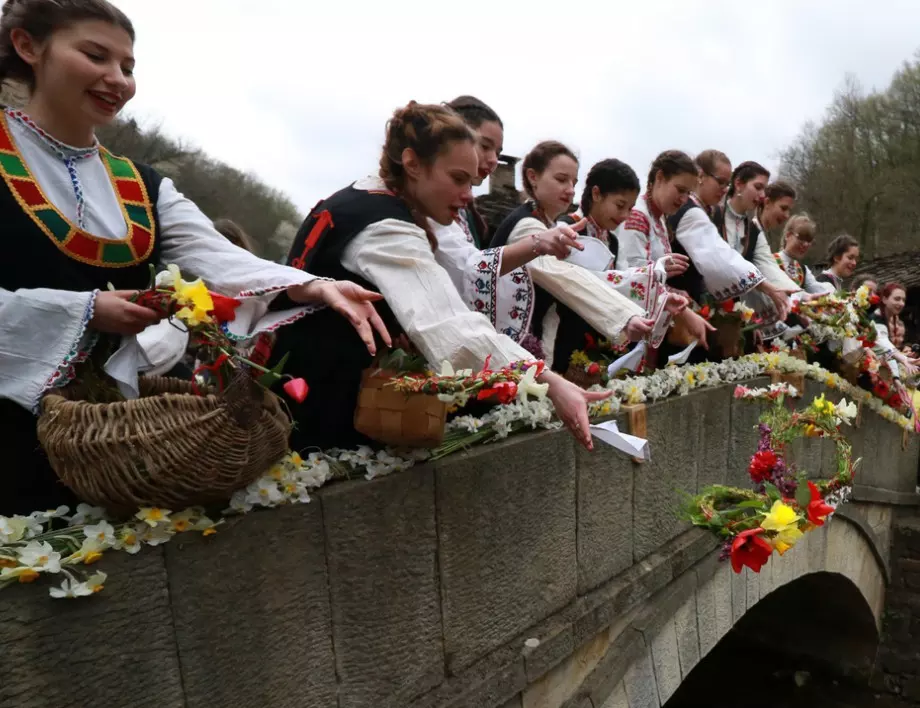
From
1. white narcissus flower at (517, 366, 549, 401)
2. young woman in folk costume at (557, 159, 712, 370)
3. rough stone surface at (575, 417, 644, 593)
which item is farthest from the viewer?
young woman in folk costume at (557, 159, 712, 370)

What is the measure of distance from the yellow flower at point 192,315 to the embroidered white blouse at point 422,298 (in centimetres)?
62

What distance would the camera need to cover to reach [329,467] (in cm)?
182

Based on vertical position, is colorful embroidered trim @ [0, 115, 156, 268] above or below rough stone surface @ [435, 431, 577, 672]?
above

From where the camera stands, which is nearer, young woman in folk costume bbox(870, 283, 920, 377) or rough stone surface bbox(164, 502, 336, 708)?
rough stone surface bbox(164, 502, 336, 708)

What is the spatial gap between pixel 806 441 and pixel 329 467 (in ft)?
14.6

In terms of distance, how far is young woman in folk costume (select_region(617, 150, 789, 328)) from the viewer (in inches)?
156

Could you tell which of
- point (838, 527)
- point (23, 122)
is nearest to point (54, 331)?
point (23, 122)

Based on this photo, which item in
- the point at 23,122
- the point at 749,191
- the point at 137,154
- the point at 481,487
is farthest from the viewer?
the point at 137,154

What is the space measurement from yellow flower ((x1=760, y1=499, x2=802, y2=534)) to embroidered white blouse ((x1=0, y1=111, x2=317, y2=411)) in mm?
1823

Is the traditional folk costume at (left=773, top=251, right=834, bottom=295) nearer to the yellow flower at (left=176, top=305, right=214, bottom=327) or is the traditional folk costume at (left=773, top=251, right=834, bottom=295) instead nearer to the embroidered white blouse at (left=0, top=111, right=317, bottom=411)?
the embroidered white blouse at (left=0, top=111, right=317, bottom=411)

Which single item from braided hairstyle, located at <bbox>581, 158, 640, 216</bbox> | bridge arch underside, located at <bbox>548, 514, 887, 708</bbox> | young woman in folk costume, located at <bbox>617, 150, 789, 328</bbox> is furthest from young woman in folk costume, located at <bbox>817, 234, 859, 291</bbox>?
braided hairstyle, located at <bbox>581, 158, 640, 216</bbox>

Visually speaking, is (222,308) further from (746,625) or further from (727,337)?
(746,625)

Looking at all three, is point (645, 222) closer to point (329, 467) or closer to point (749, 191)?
point (749, 191)

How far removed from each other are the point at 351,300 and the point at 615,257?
2.53m
